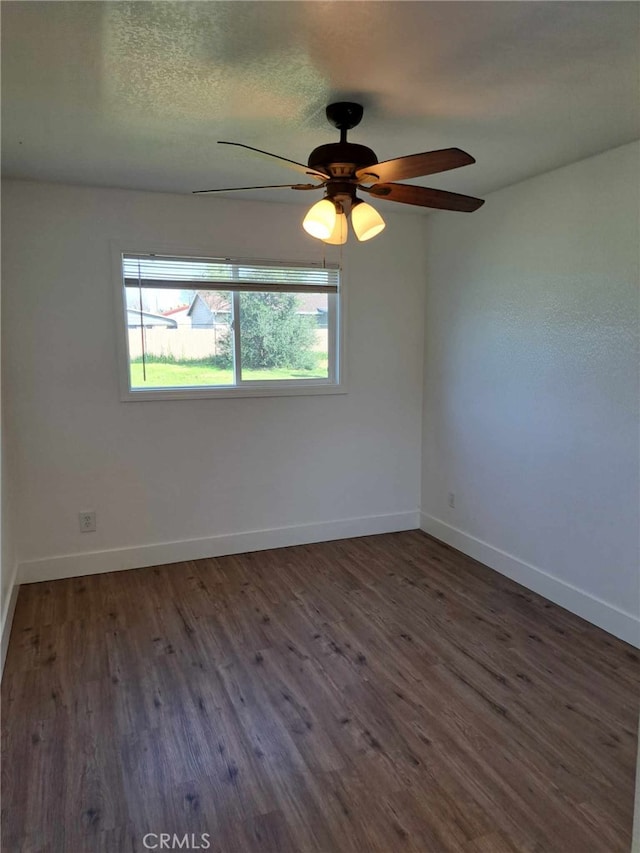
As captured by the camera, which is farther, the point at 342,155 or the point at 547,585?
the point at 547,585

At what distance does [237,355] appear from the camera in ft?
12.3

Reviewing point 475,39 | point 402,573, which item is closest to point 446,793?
point 402,573

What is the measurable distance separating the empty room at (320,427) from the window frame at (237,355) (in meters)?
0.02

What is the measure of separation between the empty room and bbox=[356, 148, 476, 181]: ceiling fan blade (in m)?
0.02

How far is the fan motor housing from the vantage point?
6.57 ft

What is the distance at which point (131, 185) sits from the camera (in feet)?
10.6

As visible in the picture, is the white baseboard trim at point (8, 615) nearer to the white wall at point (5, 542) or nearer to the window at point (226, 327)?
the white wall at point (5, 542)

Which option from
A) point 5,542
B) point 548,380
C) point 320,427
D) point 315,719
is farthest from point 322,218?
point 5,542

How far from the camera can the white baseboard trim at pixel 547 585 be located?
2.71 m

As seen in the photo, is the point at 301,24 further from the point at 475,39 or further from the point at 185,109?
the point at 185,109

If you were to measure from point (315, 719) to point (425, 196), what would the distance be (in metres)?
2.14

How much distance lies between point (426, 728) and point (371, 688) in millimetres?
314

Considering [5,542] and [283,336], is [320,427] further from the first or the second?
[5,542]

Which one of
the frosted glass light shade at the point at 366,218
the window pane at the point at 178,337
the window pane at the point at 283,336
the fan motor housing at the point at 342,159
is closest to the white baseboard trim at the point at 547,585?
the window pane at the point at 283,336
